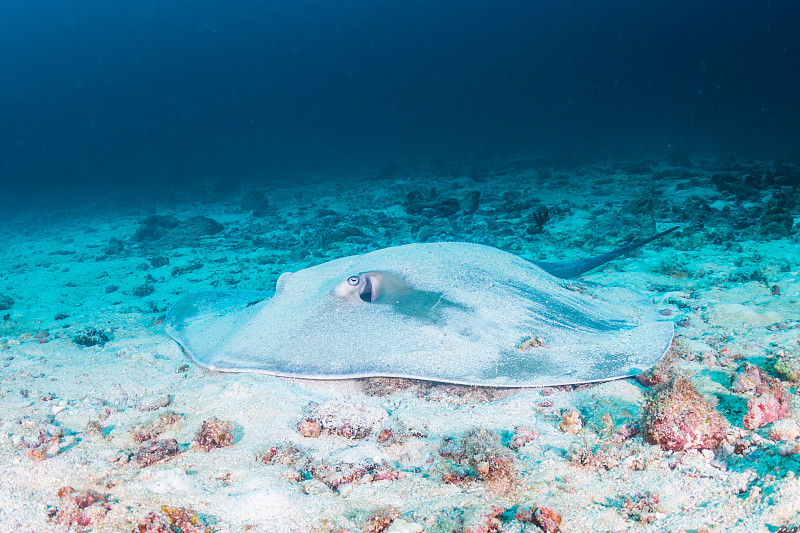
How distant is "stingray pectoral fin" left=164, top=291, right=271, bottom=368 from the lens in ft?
11.0

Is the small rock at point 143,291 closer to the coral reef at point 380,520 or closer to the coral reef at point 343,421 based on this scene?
the coral reef at point 343,421

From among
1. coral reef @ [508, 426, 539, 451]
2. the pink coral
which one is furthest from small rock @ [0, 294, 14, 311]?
the pink coral

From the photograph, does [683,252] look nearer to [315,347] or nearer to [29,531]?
[315,347]

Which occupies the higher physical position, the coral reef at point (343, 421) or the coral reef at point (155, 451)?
the coral reef at point (155, 451)

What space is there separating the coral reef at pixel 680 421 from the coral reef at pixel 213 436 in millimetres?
2085

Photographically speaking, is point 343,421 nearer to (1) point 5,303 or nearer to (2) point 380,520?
(2) point 380,520

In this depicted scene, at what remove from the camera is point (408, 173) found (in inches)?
743

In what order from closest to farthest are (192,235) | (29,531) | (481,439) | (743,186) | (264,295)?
(29,531) → (481,439) → (264,295) → (743,186) → (192,235)

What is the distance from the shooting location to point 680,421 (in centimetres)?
220

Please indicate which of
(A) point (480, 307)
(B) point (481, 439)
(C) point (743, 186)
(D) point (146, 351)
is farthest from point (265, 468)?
(C) point (743, 186)

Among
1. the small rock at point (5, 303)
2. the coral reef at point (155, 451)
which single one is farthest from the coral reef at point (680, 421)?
the small rock at point (5, 303)

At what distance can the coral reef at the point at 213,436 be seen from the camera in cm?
248

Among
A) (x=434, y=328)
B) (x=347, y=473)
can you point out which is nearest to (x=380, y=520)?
(x=347, y=473)

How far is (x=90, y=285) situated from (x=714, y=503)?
8193mm
